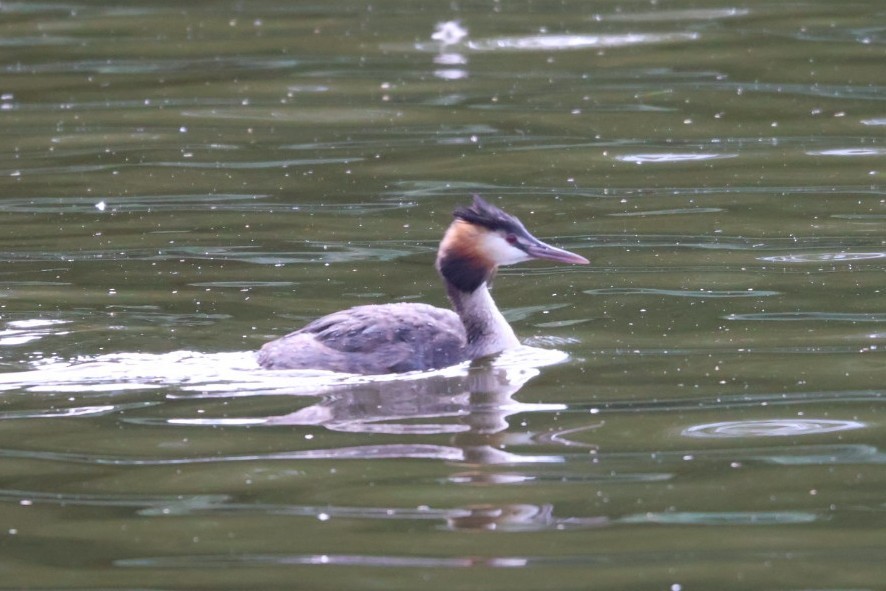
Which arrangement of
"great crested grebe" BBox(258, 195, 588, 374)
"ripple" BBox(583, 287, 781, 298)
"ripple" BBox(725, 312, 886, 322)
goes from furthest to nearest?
1. "ripple" BBox(583, 287, 781, 298)
2. "ripple" BBox(725, 312, 886, 322)
3. "great crested grebe" BBox(258, 195, 588, 374)

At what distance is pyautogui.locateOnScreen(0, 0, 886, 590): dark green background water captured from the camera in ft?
19.6

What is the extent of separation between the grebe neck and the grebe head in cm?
7

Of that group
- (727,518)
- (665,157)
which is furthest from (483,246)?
(665,157)

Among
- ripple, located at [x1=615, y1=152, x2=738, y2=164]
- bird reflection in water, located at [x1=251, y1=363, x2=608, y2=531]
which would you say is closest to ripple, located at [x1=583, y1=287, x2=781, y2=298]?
bird reflection in water, located at [x1=251, y1=363, x2=608, y2=531]

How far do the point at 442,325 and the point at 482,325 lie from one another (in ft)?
0.66

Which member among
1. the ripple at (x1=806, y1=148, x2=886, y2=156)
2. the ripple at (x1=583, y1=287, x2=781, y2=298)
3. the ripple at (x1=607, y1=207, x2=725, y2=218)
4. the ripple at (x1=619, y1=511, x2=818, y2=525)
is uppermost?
the ripple at (x1=806, y1=148, x2=886, y2=156)

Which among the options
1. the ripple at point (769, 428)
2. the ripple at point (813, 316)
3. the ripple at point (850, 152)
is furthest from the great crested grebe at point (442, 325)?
the ripple at point (850, 152)

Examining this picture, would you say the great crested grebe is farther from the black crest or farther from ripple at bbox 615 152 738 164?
ripple at bbox 615 152 738 164

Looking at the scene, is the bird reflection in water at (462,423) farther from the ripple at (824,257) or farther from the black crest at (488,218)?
the ripple at (824,257)

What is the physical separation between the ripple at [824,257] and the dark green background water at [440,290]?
0.04m

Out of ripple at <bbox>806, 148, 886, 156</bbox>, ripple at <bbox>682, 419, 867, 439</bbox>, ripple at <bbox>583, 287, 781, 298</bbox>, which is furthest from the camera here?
ripple at <bbox>806, 148, 886, 156</bbox>

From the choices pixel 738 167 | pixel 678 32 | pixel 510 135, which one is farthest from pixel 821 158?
pixel 678 32

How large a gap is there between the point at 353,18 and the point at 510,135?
4176 mm

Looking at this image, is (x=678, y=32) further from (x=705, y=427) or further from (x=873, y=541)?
(x=873, y=541)
